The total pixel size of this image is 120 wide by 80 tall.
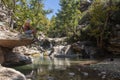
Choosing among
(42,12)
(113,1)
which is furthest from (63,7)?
(113,1)

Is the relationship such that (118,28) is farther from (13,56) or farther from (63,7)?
(63,7)

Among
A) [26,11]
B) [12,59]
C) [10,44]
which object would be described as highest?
[26,11]

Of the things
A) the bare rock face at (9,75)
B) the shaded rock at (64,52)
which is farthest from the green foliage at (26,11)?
the bare rock face at (9,75)

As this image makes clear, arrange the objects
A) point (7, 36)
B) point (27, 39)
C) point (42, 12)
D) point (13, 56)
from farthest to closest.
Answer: point (42, 12) < point (13, 56) < point (27, 39) < point (7, 36)

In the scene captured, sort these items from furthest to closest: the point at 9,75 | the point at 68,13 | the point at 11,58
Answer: the point at 68,13
the point at 11,58
the point at 9,75

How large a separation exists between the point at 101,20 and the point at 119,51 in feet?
25.9

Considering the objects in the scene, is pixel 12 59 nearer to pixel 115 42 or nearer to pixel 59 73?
pixel 59 73

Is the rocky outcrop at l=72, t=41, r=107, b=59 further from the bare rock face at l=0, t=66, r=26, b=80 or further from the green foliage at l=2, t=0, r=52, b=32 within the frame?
the bare rock face at l=0, t=66, r=26, b=80

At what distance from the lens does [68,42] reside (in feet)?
189

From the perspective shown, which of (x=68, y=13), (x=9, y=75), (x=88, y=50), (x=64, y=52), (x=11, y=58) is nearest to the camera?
(x=9, y=75)

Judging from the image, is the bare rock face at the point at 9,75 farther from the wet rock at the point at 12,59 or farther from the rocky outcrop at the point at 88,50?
the rocky outcrop at the point at 88,50

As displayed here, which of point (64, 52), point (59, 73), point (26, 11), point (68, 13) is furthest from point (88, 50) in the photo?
point (59, 73)

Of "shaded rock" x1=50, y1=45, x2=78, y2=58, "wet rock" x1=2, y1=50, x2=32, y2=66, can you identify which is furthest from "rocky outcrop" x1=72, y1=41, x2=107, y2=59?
"wet rock" x1=2, y1=50, x2=32, y2=66

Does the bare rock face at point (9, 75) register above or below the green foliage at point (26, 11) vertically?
below
